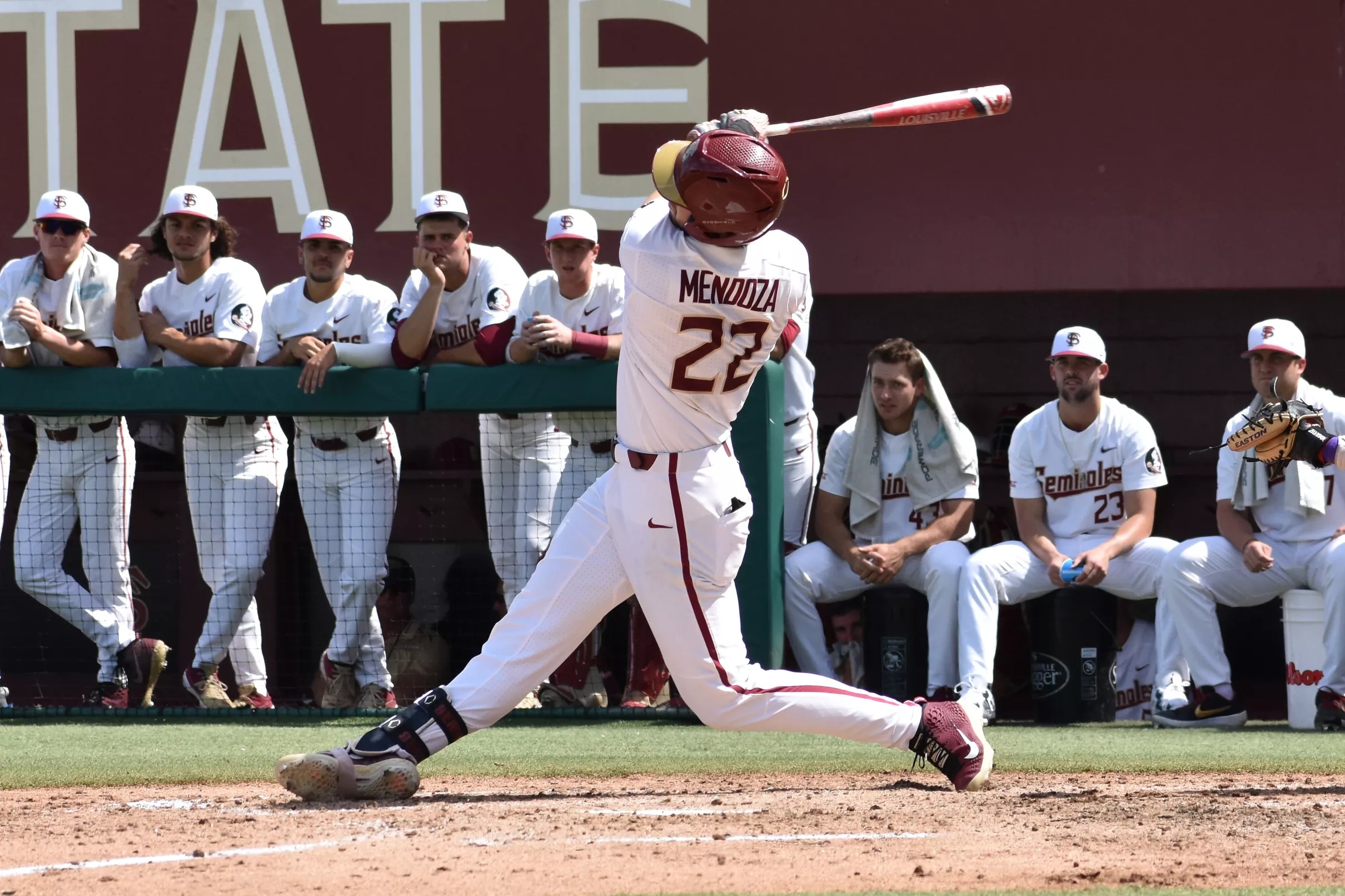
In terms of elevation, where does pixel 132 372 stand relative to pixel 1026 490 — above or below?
above

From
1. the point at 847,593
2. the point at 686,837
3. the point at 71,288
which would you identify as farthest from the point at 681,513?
the point at 71,288

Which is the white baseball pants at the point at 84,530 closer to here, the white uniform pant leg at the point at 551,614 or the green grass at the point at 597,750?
the green grass at the point at 597,750

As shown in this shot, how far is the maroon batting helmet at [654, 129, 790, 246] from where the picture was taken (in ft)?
10.7

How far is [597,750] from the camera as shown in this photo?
4.66 metres

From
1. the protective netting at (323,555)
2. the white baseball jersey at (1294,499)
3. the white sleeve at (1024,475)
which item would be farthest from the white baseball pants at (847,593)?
the white baseball jersey at (1294,499)

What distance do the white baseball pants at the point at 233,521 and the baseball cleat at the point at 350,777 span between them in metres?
2.14

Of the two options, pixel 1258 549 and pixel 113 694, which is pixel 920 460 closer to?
pixel 1258 549

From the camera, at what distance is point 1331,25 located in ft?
22.8

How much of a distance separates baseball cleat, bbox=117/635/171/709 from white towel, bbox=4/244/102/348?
1.10 meters

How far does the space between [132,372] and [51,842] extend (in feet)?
8.63

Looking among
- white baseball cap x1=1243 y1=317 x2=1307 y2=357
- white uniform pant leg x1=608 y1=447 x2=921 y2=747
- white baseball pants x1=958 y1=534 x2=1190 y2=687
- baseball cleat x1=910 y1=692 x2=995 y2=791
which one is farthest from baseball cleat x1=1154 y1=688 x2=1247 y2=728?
white uniform pant leg x1=608 y1=447 x2=921 y2=747

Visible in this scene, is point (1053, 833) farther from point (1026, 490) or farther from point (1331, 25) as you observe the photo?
point (1331, 25)

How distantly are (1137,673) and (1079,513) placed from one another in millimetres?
680

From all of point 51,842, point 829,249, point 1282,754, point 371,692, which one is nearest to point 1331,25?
point 829,249
